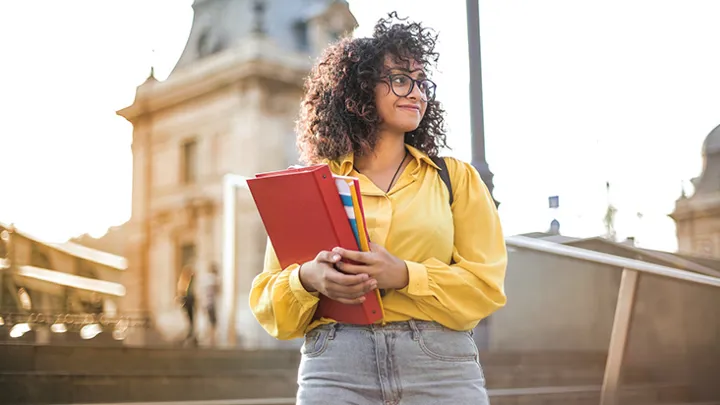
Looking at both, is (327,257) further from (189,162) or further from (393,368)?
(189,162)

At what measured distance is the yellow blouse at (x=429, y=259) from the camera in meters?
1.95

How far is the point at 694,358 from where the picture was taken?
404 cm

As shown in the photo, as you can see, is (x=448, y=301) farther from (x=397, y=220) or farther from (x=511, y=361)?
(x=511, y=361)

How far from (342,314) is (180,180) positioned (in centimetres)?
2046

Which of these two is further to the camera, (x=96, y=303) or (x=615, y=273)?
(x=96, y=303)

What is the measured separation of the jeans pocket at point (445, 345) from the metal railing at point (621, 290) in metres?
2.01

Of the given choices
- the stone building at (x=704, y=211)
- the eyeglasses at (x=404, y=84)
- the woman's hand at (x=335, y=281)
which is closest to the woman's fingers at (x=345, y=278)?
the woman's hand at (x=335, y=281)

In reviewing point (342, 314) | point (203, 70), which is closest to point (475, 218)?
point (342, 314)

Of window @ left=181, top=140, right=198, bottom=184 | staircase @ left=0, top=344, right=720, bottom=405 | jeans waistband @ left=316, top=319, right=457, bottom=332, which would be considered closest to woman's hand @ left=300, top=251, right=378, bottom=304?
jeans waistband @ left=316, top=319, right=457, bottom=332

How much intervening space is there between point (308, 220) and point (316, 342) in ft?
0.97

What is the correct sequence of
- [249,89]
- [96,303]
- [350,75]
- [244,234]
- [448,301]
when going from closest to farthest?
1. [448,301]
2. [350,75]
3. [96,303]
4. [244,234]
5. [249,89]

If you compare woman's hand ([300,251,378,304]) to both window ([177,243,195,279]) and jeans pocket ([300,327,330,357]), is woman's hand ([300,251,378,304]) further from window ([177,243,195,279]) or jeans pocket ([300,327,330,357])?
window ([177,243,195,279])

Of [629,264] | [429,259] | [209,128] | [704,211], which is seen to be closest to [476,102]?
[704,211]

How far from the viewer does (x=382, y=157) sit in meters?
2.15
